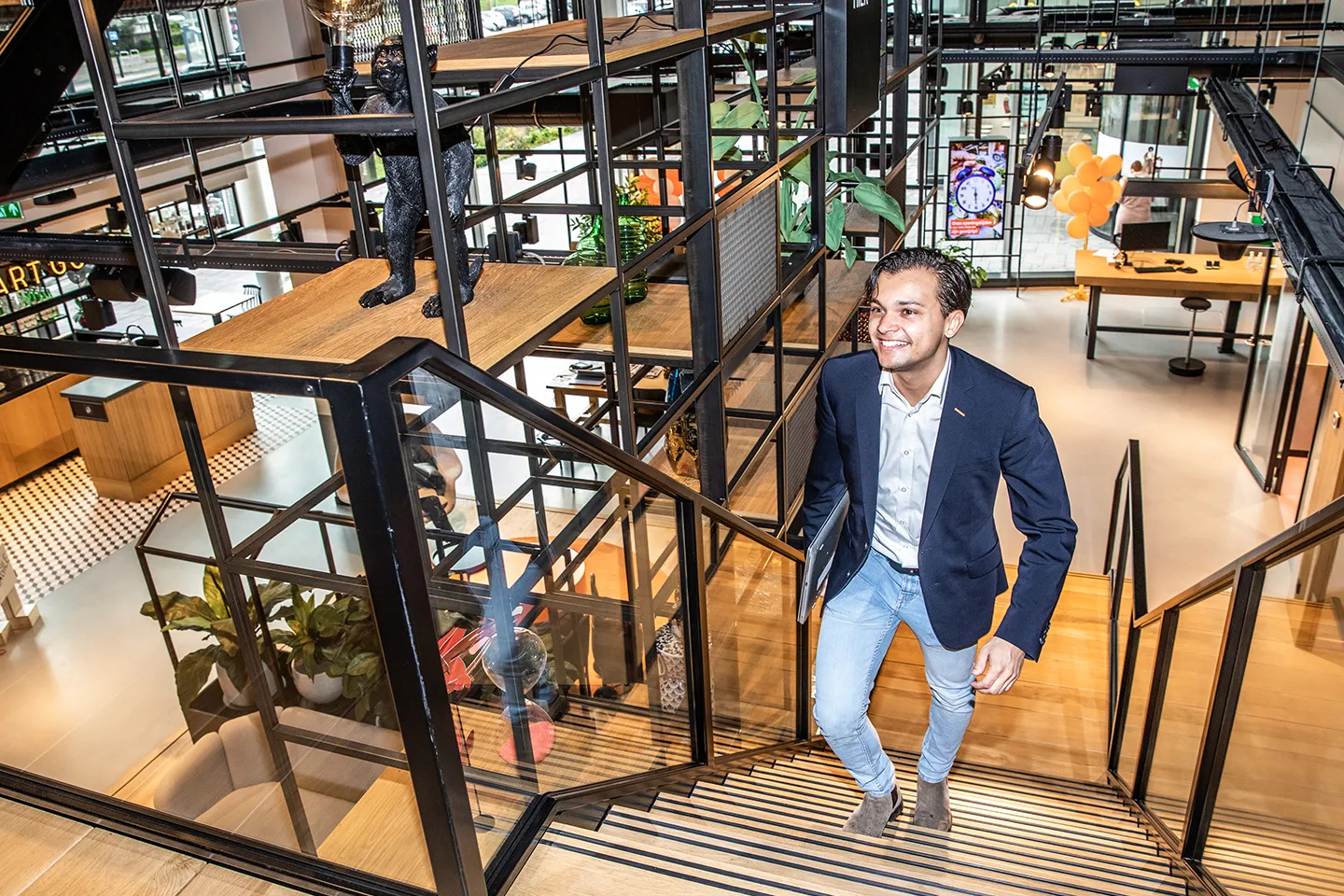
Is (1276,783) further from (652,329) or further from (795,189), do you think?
(795,189)

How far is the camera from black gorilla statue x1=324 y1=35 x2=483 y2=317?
72.8 inches

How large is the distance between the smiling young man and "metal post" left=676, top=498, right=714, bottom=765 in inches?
12.0

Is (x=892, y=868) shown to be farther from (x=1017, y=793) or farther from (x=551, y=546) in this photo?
(x=1017, y=793)

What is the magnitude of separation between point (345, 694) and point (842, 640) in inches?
55.2

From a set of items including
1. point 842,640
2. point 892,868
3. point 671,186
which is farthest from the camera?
point 671,186

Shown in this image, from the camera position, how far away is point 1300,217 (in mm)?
3838

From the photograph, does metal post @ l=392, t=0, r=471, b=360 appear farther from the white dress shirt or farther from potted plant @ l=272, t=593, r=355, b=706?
the white dress shirt

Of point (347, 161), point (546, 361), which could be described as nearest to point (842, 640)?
point (347, 161)

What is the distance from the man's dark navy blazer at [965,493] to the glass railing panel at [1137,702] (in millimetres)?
1126

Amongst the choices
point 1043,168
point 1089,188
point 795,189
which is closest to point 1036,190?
point 1043,168

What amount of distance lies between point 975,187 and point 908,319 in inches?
424

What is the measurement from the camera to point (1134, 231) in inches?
437

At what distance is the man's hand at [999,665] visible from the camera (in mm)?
2328

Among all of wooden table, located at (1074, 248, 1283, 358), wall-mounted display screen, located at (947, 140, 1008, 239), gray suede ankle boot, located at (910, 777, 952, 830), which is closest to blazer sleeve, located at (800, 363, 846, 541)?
gray suede ankle boot, located at (910, 777, 952, 830)
